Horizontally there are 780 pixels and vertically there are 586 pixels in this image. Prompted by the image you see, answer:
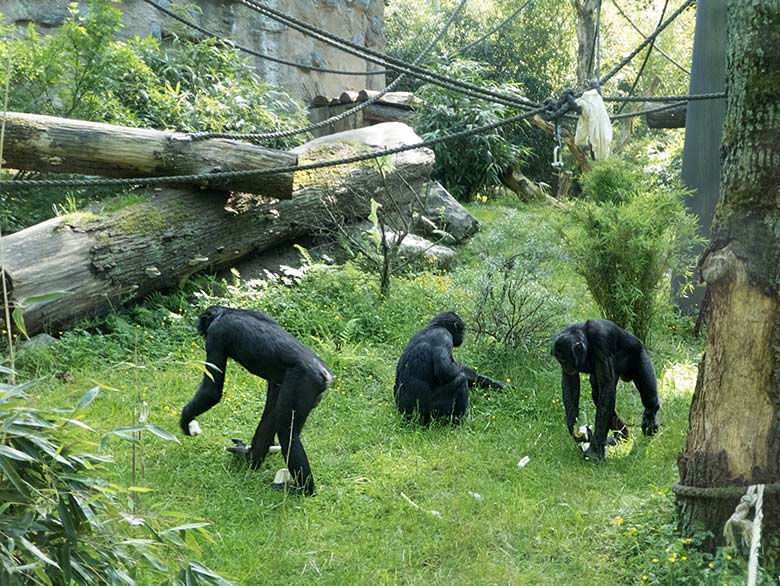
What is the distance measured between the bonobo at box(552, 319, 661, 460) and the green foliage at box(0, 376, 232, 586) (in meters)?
3.36

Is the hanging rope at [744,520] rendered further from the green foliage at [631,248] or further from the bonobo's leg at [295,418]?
the green foliage at [631,248]

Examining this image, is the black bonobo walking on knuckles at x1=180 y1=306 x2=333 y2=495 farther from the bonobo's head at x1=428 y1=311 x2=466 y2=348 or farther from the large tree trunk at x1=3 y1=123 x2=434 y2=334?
the large tree trunk at x1=3 y1=123 x2=434 y2=334

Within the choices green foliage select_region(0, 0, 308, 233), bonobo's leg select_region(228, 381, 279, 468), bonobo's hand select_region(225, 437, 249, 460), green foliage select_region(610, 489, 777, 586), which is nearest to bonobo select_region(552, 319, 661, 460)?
green foliage select_region(610, 489, 777, 586)

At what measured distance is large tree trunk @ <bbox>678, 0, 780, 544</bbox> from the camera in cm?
369

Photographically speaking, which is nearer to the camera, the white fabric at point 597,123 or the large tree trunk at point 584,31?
the white fabric at point 597,123

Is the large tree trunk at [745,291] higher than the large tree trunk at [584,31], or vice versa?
the large tree trunk at [584,31]

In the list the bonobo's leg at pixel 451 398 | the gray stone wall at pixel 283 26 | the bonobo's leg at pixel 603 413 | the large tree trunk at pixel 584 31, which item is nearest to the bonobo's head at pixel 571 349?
the bonobo's leg at pixel 603 413

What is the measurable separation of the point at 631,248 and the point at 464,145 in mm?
8446

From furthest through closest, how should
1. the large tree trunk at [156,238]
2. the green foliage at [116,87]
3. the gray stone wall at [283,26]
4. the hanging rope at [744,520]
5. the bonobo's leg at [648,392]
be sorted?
the gray stone wall at [283,26] < the green foliage at [116,87] < the large tree trunk at [156,238] < the bonobo's leg at [648,392] < the hanging rope at [744,520]

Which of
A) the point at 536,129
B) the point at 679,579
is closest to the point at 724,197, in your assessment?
the point at 679,579

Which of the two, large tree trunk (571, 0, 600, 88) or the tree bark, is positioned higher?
large tree trunk (571, 0, 600, 88)

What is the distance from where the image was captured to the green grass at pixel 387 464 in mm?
4195

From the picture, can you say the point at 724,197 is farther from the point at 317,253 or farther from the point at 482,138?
the point at 482,138

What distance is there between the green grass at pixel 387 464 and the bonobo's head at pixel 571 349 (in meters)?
0.63
